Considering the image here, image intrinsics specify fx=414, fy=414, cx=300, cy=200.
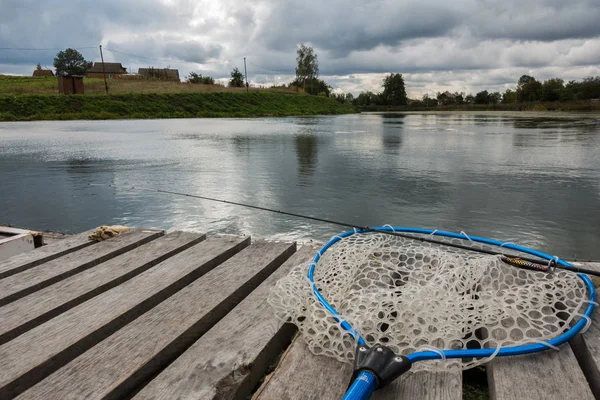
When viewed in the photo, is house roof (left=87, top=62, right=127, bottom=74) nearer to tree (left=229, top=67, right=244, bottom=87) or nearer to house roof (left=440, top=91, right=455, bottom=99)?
tree (left=229, top=67, right=244, bottom=87)

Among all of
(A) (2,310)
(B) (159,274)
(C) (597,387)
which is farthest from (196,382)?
(C) (597,387)

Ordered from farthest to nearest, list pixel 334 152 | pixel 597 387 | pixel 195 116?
pixel 195 116 < pixel 334 152 < pixel 597 387

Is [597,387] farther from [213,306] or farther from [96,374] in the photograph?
[96,374]

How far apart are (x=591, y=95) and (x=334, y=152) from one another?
101m

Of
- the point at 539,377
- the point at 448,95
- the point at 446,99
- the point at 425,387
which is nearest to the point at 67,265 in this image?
the point at 425,387

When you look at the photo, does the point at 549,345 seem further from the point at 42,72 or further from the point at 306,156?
the point at 42,72

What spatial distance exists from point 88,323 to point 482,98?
14049 cm

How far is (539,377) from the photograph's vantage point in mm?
1542

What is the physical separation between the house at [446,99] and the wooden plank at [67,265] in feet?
492

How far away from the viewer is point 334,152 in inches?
564

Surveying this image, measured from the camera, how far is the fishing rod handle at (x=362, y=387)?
1.37m

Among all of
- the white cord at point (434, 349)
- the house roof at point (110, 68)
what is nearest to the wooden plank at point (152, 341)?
the white cord at point (434, 349)

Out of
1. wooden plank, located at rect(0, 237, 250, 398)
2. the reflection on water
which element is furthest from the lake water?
wooden plank, located at rect(0, 237, 250, 398)

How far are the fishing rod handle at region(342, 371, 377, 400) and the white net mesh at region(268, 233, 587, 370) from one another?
0.69 feet
